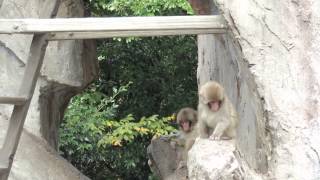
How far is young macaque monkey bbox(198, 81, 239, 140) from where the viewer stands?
17.8 feet

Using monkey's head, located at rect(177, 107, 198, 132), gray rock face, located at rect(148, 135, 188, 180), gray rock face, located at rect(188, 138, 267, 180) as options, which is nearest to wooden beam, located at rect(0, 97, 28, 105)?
gray rock face, located at rect(188, 138, 267, 180)

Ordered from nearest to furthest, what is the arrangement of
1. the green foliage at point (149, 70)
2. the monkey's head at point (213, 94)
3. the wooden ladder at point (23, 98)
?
the wooden ladder at point (23, 98) < the monkey's head at point (213, 94) < the green foliage at point (149, 70)

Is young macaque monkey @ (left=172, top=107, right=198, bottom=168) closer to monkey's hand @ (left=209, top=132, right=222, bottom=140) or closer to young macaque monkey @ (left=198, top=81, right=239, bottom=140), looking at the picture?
young macaque monkey @ (left=198, top=81, right=239, bottom=140)

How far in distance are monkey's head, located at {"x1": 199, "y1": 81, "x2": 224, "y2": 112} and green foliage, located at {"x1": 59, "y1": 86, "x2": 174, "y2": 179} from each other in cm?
506

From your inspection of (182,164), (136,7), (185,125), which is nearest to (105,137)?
(136,7)

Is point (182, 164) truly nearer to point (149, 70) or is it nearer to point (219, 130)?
point (219, 130)

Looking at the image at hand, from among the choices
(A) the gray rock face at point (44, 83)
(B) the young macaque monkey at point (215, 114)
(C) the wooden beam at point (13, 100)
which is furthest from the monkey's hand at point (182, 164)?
(C) the wooden beam at point (13, 100)

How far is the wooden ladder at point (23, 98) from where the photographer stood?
497cm

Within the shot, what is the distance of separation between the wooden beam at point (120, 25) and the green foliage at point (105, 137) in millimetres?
5763

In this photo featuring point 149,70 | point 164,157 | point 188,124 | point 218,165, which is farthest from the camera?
point 149,70

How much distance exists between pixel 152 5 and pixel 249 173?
717cm

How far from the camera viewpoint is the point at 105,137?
10.8m

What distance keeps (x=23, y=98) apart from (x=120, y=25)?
924 mm

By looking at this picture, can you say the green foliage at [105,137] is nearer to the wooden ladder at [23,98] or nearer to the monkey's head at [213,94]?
the monkey's head at [213,94]
